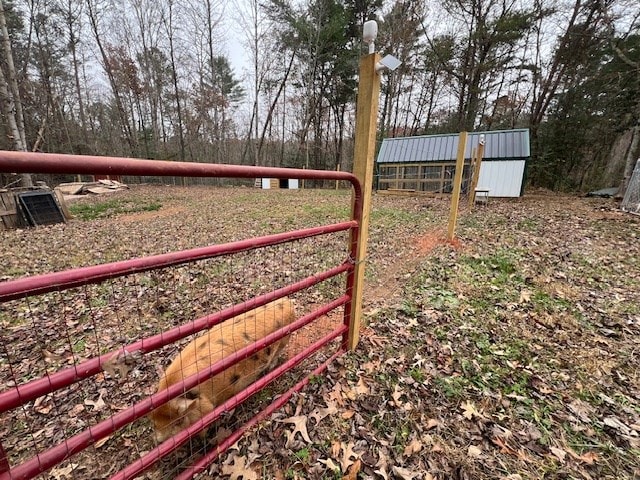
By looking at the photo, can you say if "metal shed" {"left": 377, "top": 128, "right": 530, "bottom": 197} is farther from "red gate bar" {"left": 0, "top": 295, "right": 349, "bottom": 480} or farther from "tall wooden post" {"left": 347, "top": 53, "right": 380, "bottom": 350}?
"red gate bar" {"left": 0, "top": 295, "right": 349, "bottom": 480}

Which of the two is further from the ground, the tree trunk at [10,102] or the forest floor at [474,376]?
the tree trunk at [10,102]

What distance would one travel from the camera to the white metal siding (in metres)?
12.9

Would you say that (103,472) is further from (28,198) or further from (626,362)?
(28,198)

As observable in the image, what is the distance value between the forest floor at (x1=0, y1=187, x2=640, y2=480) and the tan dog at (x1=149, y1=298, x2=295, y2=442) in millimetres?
367

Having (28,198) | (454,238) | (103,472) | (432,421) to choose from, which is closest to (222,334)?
(103,472)

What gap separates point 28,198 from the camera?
8117 mm

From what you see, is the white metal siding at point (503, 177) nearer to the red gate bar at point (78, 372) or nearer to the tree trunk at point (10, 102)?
the red gate bar at point (78, 372)

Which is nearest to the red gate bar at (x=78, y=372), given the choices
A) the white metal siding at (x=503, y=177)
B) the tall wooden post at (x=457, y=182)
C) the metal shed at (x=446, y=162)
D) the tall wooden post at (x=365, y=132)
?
the tall wooden post at (x=365, y=132)

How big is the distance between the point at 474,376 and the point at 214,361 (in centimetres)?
216

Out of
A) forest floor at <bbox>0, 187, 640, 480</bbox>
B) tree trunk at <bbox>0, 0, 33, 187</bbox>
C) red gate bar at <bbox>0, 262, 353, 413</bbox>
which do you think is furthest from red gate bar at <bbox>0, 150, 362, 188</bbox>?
tree trunk at <bbox>0, 0, 33, 187</bbox>

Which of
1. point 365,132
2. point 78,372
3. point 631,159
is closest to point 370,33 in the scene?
point 365,132

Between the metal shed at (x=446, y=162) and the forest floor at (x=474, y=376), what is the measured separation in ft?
27.5

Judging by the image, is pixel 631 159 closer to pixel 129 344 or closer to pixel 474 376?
pixel 474 376

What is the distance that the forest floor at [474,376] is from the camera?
182 centimetres
